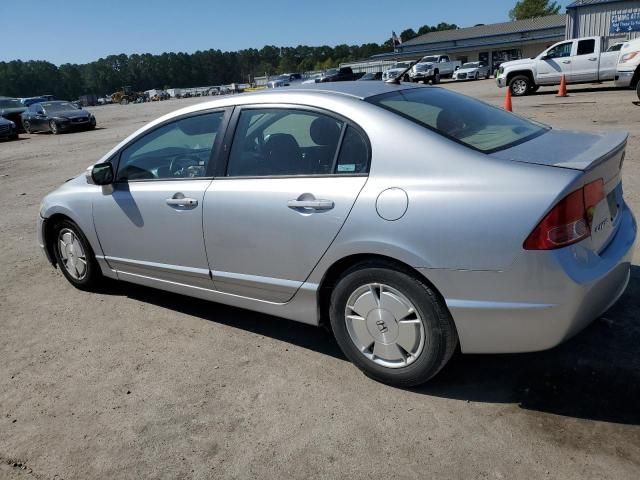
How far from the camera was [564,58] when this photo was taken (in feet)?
69.7

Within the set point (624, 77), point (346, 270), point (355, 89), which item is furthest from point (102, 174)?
point (624, 77)

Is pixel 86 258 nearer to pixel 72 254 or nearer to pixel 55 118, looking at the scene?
pixel 72 254

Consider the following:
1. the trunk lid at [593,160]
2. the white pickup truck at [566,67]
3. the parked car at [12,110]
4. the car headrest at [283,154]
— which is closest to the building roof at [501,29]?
the white pickup truck at [566,67]

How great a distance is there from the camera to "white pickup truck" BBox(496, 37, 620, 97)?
2064 centimetres

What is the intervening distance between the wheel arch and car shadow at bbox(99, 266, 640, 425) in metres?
0.43

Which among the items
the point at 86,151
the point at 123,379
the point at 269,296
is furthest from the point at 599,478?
the point at 86,151

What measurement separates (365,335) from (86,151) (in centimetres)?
1568

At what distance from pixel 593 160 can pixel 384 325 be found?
1318mm

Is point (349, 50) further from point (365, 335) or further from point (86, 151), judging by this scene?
point (365, 335)

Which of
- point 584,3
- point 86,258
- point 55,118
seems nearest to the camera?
point 86,258

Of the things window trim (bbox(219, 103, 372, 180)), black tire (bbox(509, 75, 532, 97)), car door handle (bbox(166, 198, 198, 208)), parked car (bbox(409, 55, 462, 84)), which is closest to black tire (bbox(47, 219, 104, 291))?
car door handle (bbox(166, 198, 198, 208))

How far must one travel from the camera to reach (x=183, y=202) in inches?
144

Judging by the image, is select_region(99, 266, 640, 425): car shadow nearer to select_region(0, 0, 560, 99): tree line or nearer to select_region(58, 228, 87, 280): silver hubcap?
select_region(58, 228, 87, 280): silver hubcap

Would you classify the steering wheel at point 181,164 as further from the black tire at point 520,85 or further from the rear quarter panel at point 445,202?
the black tire at point 520,85
